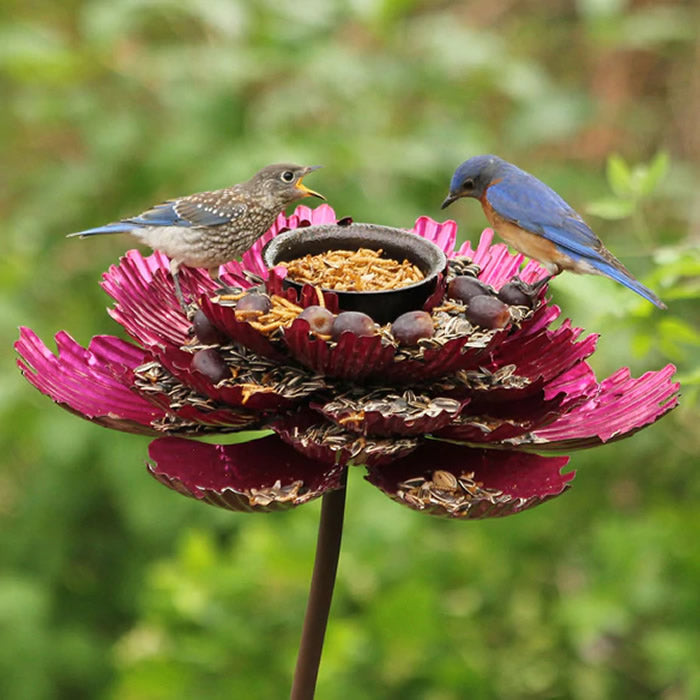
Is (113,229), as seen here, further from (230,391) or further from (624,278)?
(624,278)

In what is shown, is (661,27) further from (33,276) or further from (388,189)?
(33,276)

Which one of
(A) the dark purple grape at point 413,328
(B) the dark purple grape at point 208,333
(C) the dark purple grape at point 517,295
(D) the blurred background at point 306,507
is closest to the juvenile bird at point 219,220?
(B) the dark purple grape at point 208,333

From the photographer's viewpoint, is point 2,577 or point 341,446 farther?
point 2,577

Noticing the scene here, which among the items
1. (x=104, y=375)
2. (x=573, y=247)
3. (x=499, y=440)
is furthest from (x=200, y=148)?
(x=499, y=440)

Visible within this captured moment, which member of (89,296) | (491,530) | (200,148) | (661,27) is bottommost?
(491,530)

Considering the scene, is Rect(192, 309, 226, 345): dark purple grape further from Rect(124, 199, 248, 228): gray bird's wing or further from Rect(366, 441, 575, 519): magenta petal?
Rect(124, 199, 248, 228): gray bird's wing

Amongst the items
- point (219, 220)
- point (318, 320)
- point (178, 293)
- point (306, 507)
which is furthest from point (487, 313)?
point (306, 507)

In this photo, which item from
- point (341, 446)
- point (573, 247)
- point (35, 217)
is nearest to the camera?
A: point (341, 446)
